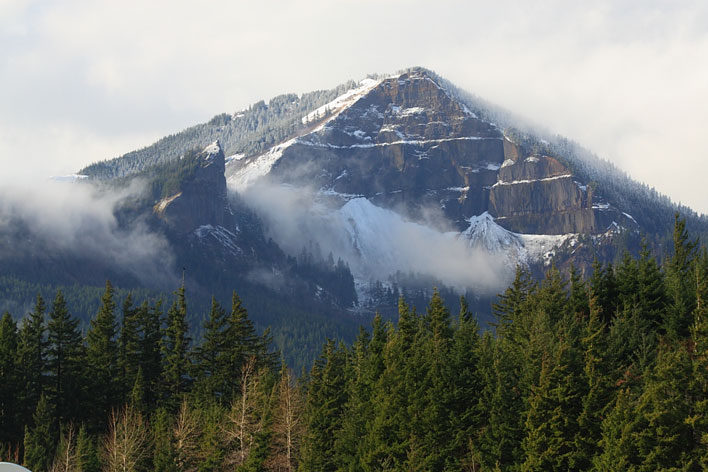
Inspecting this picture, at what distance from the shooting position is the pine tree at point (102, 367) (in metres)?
92.8

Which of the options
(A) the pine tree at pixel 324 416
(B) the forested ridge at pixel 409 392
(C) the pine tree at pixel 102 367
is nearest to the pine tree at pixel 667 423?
(B) the forested ridge at pixel 409 392

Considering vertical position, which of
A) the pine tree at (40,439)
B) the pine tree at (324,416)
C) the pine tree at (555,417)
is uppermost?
the pine tree at (555,417)

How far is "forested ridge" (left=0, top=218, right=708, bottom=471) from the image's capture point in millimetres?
56500

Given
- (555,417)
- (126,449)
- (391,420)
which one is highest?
(555,417)

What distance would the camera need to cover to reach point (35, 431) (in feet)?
265

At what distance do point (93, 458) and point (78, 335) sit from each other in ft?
72.9

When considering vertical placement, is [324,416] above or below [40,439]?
above

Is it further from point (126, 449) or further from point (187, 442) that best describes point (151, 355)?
point (126, 449)

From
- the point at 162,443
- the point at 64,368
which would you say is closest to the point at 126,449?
the point at 162,443

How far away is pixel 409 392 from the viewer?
2736 inches

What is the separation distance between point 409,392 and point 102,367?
40932 millimetres

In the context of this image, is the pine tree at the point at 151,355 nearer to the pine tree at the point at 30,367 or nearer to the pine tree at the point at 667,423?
the pine tree at the point at 30,367

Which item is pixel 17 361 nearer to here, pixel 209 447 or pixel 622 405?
pixel 209 447

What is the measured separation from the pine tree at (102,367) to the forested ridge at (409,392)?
0.19 m
